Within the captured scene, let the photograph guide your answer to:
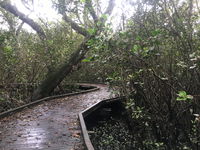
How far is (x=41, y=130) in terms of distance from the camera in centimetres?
547

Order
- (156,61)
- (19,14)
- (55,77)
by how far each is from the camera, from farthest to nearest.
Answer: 1. (19,14)
2. (55,77)
3. (156,61)

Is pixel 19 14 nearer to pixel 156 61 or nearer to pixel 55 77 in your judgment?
pixel 55 77

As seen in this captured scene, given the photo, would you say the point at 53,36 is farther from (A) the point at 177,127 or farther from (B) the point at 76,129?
(A) the point at 177,127

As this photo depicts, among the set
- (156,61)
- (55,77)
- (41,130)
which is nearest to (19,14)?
(55,77)

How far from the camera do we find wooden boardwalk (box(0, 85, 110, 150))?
4504 mm

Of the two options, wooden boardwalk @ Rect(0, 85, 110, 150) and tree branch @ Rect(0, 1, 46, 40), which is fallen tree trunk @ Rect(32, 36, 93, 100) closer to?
tree branch @ Rect(0, 1, 46, 40)

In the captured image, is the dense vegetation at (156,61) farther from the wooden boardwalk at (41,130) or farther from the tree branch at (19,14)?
the tree branch at (19,14)

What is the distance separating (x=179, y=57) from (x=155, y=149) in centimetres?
320

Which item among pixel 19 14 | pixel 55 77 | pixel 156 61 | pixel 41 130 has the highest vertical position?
pixel 19 14

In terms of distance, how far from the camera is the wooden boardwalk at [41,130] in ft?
14.8

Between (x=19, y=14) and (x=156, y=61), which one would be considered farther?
(x=19, y=14)

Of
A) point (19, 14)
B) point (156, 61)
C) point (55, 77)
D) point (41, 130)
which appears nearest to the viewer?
point (156, 61)

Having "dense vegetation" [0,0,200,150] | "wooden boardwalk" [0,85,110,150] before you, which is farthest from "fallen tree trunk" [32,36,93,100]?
"wooden boardwalk" [0,85,110,150]

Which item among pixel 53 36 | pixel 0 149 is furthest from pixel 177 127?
pixel 53 36
